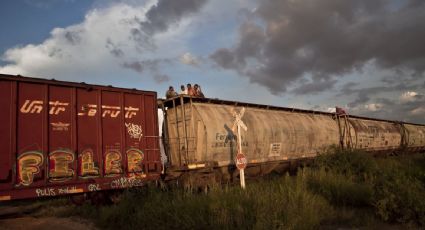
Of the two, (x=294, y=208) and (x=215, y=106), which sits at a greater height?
(x=215, y=106)

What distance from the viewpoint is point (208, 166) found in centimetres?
1248

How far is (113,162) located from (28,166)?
2.42 meters

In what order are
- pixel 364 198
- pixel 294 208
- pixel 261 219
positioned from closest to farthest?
1. pixel 261 219
2. pixel 294 208
3. pixel 364 198

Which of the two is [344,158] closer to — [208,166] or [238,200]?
[208,166]

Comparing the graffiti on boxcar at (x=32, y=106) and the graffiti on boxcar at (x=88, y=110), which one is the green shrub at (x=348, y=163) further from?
the graffiti on boxcar at (x=32, y=106)

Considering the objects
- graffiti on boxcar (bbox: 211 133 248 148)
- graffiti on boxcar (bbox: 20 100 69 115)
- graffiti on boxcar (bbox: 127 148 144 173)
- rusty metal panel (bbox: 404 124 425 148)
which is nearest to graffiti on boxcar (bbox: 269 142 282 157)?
graffiti on boxcar (bbox: 211 133 248 148)

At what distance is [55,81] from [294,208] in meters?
7.41

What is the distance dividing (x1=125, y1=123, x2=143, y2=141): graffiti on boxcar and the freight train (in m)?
0.03

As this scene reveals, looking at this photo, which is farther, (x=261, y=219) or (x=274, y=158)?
(x=274, y=158)

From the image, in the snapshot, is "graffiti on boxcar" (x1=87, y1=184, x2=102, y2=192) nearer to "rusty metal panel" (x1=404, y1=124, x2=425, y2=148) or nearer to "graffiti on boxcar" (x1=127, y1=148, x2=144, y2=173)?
"graffiti on boxcar" (x1=127, y1=148, x2=144, y2=173)

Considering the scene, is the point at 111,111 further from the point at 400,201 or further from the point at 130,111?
the point at 400,201

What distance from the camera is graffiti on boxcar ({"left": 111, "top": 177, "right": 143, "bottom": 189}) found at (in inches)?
425

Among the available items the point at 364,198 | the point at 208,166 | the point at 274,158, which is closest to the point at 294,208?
the point at 364,198

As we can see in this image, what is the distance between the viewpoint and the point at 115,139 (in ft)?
36.6
